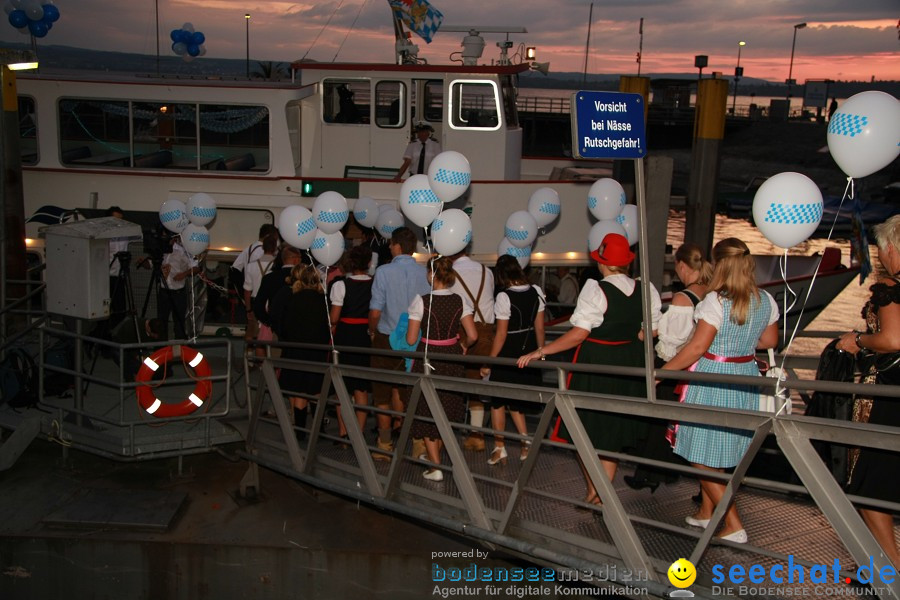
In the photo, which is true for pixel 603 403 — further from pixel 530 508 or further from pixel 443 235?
pixel 443 235

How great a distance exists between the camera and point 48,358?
715cm

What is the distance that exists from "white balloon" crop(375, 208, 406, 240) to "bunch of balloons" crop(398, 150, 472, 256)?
81.0 inches

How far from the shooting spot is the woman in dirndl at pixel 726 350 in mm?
4070

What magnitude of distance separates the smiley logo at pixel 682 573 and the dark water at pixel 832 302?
426 cm

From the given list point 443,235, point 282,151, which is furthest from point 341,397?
point 282,151

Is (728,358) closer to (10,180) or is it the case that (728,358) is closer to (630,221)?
(630,221)

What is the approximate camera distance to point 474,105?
424 inches

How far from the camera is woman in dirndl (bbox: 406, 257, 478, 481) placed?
5.34m

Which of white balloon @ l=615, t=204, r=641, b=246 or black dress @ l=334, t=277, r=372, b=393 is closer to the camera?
black dress @ l=334, t=277, r=372, b=393

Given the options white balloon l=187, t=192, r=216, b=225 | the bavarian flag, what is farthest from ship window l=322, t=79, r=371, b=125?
white balloon l=187, t=192, r=216, b=225

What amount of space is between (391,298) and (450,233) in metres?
0.66

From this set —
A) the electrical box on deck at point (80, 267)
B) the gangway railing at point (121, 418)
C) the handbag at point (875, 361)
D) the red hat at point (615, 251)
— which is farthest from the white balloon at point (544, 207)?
the handbag at point (875, 361)

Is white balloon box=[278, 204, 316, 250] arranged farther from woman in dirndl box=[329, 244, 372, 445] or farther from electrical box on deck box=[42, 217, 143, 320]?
electrical box on deck box=[42, 217, 143, 320]

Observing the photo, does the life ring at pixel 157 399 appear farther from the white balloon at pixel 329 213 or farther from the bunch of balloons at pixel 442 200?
the bunch of balloons at pixel 442 200
